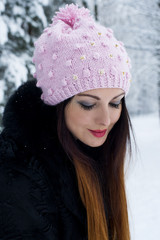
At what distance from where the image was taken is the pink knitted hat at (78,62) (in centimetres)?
158

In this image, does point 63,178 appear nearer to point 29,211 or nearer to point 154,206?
point 29,211

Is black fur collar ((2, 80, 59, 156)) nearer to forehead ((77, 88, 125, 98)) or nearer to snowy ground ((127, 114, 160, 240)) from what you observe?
forehead ((77, 88, 125, 98))

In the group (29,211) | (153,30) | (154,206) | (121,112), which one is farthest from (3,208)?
(153,30)

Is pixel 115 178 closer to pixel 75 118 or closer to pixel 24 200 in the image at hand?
pixel 75 118

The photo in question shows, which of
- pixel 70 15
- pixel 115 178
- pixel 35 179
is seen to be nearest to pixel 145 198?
pixel 115 178

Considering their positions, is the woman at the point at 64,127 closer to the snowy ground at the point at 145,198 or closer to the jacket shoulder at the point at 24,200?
the jacket shoulder at the point at 24,200

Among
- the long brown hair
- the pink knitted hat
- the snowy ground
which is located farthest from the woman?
the snowy ground

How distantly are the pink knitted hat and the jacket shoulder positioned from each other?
20.8 inches

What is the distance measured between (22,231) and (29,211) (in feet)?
0.38

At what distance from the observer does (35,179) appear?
1418 mm

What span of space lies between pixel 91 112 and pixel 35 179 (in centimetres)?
59

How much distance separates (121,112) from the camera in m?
1.98

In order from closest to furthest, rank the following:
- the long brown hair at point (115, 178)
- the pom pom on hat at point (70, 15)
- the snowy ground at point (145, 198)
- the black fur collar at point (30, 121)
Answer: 1. the black fur collar at point (30, 121)
2. the pom pom on hat at point (70, 15)
3. the long brown hair at point (115, 178)
4. the snowy ground at point (145, 198)

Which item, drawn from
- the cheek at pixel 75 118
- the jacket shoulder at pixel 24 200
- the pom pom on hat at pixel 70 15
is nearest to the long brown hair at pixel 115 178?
the cheek at pixel 75 118
